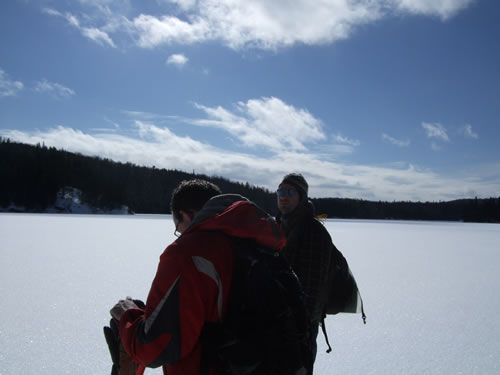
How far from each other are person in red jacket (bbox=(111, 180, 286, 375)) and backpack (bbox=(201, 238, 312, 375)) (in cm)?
3

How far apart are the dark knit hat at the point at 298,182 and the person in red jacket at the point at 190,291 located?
123 centimetres

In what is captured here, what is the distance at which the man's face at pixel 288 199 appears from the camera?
229 cm

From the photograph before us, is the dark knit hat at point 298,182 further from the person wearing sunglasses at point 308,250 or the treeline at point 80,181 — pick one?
the treeline at point 80,181

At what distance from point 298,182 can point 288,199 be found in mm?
142

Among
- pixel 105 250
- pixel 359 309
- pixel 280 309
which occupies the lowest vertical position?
pixel 105 250

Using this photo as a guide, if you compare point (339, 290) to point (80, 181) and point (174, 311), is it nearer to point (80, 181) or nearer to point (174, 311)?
point (174, 311)

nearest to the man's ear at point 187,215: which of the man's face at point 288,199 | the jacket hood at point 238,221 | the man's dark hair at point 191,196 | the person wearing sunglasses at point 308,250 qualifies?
the man's dark hair at point 191,196

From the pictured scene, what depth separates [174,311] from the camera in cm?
103

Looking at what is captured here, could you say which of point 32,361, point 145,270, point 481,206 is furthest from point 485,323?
point 481,206

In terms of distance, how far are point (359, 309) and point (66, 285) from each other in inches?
160

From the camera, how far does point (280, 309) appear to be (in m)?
1.09

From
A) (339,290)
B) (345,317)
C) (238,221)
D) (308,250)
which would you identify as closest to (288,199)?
(308,250)

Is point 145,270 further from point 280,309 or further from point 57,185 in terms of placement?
point 57,185

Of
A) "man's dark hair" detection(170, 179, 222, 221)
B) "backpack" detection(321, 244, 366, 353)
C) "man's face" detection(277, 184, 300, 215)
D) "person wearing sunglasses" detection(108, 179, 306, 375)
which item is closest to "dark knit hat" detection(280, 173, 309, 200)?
"man's face" detection(277, 184, 300, 215)
